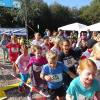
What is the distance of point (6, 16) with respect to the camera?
5131 centimetres

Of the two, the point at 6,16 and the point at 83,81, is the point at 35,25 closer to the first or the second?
the point at 6,16

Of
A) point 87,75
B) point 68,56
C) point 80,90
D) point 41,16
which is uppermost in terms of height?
point 87,75

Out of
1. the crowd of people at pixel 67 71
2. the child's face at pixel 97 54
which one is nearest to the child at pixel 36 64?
the crowd of people at pixel 67 71

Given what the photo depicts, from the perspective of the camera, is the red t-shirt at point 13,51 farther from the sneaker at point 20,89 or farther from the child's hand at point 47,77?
the child's hand at point 47,77

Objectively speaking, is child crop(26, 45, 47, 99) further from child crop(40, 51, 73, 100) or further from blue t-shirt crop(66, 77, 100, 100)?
blue t-shirt crop(66, 77, 100, 100)

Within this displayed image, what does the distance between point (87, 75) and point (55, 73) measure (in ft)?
8.93

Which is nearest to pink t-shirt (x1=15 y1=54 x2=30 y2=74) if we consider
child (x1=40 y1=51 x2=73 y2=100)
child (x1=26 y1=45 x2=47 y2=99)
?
child (x1=26 y1=45 x2=47 y2=99)

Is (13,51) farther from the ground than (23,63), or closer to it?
closer to it

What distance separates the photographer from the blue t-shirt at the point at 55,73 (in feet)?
20.3

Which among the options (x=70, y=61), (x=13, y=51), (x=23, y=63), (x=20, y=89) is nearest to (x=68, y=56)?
(x=70, y=61)

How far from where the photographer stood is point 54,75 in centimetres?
624

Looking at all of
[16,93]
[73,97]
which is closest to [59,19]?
[16,93]

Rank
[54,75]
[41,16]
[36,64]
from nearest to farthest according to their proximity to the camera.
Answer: [54,75] → [36,64] → [41,16]

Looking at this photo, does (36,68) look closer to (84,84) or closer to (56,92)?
(56,92)
